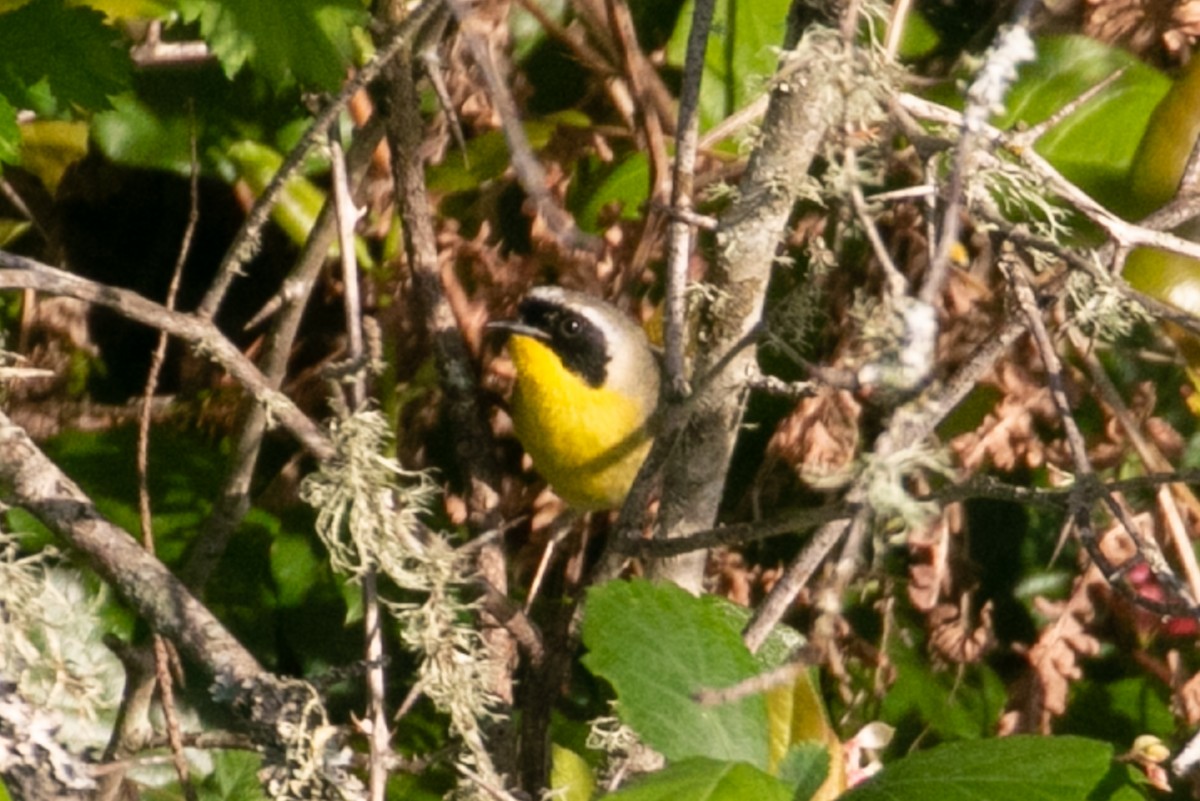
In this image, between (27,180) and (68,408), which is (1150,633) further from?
(27,180)

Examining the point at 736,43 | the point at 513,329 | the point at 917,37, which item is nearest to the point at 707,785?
the point at 513,329

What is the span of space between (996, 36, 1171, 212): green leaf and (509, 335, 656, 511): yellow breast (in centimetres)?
65

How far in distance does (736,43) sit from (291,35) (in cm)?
56

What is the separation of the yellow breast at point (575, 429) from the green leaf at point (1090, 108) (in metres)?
0.65

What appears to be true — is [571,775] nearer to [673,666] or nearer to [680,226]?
[673,666]

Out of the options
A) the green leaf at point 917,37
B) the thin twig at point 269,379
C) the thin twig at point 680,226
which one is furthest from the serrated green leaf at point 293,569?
the green leaf at point 917,37

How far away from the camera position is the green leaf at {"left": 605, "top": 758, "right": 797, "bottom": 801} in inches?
35.3

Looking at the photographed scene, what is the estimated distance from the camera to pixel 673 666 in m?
1.03

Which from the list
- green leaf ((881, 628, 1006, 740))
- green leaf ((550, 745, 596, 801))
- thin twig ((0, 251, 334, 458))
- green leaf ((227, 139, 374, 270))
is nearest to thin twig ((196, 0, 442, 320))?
thin twig ((0, 251, 334, 458))

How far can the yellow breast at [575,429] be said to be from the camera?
1.73 metres

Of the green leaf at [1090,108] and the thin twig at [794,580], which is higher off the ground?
the green leaf at [1090,108]

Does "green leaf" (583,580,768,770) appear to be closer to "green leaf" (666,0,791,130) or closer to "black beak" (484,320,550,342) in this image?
"black beak" (484,320,550,342)

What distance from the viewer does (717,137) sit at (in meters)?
1.53

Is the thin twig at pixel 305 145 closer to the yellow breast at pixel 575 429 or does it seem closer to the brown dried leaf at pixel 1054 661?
the yellow breast at pixel 575 429
